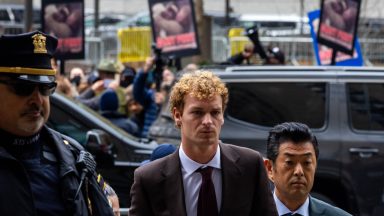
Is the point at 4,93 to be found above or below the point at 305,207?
above

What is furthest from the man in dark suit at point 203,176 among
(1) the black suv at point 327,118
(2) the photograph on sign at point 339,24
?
(2) the photograph on sign at point 339,24

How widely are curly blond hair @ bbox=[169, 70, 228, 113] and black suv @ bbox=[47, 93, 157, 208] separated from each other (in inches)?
164

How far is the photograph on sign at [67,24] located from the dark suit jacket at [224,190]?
33.4ft

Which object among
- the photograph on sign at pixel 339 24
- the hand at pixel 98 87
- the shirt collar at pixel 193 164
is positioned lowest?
the hand at pixel 98 87

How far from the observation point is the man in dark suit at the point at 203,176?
415cm

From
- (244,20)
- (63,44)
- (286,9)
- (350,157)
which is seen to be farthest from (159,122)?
(286,9)

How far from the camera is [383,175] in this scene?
9.14 m

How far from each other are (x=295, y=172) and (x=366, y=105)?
16.4 feet

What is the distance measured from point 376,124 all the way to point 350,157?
42 centimetres

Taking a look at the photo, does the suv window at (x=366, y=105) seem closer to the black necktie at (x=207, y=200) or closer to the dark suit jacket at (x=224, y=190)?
the dark suit jacket at (x=224, y=190)

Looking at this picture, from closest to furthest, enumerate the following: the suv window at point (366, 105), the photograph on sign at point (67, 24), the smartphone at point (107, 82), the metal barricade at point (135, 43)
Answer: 1. the suv window at point (366, 105)
2. the smartphone at point (107, 82)
3. the photograph on sign at point (67, 24)
4. the metal barricade at point (135, 43)

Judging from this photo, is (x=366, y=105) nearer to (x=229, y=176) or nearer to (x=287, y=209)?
(x=287, y=209)

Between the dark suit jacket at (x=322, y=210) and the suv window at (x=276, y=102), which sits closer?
the dark suit jacket at (x=322, y=210)

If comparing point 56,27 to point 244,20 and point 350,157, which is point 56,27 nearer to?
point 350,157
